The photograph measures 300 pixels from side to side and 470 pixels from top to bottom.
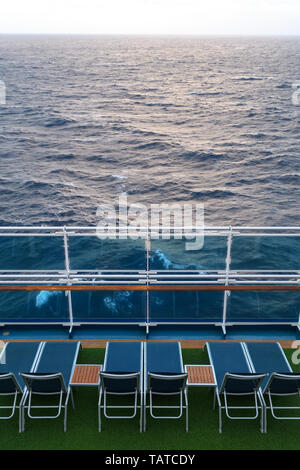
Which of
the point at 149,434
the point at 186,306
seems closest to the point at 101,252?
the point at 186,306

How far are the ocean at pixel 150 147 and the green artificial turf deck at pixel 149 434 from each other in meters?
20.2

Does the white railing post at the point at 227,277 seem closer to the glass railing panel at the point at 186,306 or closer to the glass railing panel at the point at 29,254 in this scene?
the glass railing panel at the point at 186,306

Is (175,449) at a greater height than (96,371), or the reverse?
(96,371)

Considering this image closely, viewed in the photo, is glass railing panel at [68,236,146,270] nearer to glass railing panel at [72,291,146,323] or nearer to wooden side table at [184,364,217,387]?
glass railing panel at [72,291,146,323]

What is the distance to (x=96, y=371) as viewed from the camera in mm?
5035

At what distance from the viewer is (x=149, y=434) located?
459 cm

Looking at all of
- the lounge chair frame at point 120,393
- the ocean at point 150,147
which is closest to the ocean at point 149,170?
the ocean at point 150,147

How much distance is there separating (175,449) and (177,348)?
1296 mm

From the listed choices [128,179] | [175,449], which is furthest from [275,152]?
[175,449]

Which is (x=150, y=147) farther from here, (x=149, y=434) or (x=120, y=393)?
(x=149, y=434)

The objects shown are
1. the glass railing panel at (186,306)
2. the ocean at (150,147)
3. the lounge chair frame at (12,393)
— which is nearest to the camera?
the lounge chair frame at (12,393)

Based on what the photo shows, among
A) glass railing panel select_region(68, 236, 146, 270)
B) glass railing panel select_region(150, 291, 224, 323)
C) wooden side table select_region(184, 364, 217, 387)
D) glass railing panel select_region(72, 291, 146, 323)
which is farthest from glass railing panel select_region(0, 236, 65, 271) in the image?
wooden side table select_region(184, 364, 217, 387)

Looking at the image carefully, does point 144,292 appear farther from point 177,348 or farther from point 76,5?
point 76,5

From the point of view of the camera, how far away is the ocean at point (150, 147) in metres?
28.4
